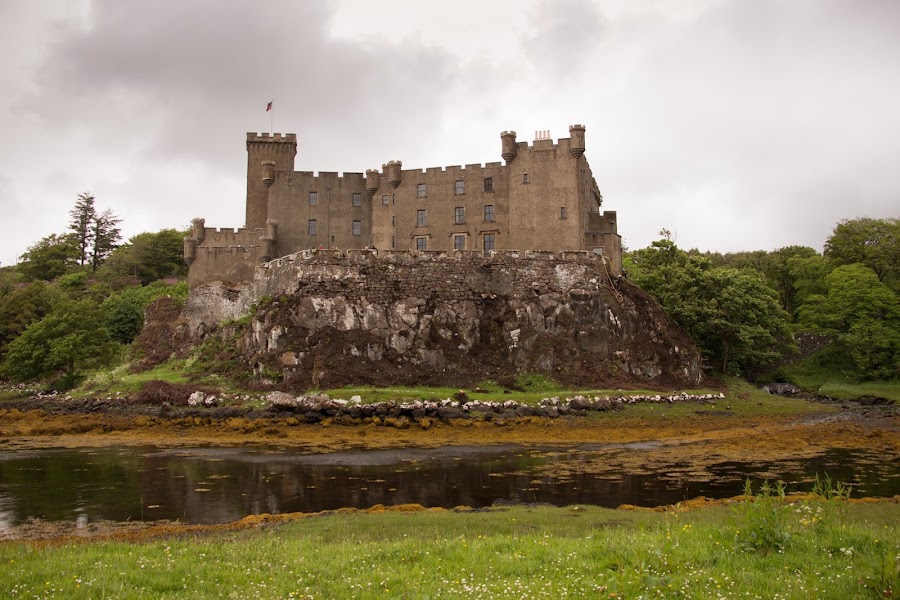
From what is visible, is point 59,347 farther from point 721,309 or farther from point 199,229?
point 721,309

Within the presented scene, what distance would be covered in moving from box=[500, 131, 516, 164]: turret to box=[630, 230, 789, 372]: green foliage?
17.3 m

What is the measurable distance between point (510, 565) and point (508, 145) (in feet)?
165

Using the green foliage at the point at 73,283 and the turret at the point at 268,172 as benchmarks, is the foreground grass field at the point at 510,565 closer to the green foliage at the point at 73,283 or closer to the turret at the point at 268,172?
the turret at the point at 268,172

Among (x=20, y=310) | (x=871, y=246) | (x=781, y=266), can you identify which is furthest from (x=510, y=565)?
(x=781, y=266)

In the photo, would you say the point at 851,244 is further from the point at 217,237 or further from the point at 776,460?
the point at 217,237

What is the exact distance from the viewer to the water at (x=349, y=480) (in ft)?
66.6

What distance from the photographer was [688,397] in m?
46.3

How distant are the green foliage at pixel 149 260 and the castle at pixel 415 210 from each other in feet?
116

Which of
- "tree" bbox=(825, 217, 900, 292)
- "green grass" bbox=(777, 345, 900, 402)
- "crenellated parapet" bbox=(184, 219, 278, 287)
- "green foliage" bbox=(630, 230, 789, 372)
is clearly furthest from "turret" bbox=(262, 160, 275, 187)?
"tree" bbox=(825, 217, 900, 292)

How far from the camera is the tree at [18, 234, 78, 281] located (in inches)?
3720

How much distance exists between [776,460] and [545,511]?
43.9ft

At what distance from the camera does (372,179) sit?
61406mm

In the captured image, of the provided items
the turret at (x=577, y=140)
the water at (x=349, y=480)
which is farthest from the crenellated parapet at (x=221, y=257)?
the water at (x=349, y=480)

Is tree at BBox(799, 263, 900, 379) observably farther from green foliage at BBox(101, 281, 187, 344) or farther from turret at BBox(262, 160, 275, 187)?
green foliage at BBox(101, 281, 187, 344)
